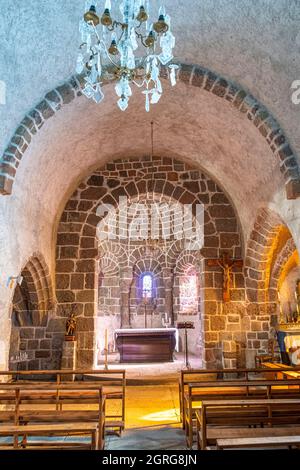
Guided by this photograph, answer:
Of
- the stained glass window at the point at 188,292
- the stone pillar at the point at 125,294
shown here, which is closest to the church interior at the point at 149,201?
the stained glass window at the point at 188,292

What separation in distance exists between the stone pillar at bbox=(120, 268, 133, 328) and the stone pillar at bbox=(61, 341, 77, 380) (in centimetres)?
556

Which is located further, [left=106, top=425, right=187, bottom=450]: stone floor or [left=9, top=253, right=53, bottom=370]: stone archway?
[left=9, top=253, right=53, bottom=370]: stone archway

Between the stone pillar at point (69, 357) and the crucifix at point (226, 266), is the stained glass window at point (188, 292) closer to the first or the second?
the crucifix at point (226, 266)

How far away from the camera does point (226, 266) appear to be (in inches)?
347

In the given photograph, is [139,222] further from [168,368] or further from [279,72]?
[279,72]

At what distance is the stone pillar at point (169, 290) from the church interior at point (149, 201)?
1875 millimetres

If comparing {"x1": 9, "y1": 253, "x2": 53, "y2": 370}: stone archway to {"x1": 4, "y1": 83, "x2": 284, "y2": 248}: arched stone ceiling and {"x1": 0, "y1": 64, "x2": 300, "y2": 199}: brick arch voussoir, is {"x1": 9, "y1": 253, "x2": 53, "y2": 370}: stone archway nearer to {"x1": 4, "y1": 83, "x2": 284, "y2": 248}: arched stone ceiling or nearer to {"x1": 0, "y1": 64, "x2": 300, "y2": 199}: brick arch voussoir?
{"x1": 4, "y1": 83, "x2": 284, "y2": 248}: arched stone ceiling

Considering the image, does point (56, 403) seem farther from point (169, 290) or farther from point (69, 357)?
point (169, 290)

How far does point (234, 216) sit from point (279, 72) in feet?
14.0

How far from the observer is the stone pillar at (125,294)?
45.0 ft

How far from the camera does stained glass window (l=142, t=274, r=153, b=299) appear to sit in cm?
1398

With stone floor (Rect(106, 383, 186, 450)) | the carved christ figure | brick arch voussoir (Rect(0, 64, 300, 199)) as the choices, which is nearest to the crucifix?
the carved christ figure

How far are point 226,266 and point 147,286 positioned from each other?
571 cm

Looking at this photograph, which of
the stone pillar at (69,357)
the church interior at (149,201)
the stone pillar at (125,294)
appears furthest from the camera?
the stone pillar at (125,294)
